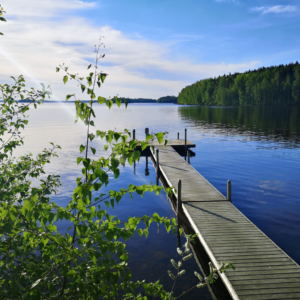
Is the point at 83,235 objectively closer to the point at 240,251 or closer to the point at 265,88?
the point at 240,251

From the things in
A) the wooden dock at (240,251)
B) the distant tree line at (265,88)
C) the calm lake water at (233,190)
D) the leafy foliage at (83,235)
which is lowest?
the calm lake water at (233,190)

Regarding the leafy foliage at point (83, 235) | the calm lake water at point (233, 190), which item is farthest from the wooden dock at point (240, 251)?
the leafy foliage at point (83, 235)

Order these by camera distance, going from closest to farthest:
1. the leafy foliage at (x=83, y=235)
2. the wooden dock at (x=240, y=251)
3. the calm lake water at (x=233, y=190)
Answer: the leafy foliage at (x=83, y=235) < the wooden dock at (x=240, y=251) < the calm lake water at (x=233, y=190)

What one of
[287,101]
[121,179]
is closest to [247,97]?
[287,101]

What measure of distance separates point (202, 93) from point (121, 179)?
17672 centimetres

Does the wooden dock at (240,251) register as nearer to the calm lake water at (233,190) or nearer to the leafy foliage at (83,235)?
the calm lake water at (233,190)

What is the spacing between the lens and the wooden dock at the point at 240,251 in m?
6.88

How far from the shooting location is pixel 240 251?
865 cm

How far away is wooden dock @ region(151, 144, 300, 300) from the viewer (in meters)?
6.88

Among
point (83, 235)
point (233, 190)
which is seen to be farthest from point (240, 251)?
point (233, 190)

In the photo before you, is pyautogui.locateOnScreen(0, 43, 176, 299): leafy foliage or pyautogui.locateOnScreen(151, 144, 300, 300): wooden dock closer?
pyautogui.locateOnScreen(0, 43, 176, 299): leafy foliage

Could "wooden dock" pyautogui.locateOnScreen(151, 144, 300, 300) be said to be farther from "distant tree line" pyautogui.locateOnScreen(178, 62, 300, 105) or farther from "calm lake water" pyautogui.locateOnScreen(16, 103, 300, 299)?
"distant tree line" pyautogui.locateOnScreen(178, 62, 300, 105)

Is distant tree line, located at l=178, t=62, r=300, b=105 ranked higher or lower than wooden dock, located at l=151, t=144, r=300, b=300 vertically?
higher

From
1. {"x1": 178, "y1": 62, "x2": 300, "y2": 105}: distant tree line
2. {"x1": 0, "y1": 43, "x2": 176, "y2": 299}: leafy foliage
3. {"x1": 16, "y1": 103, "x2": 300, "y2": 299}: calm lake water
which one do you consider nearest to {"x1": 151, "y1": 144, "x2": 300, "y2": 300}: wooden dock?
{"x1": 16, "y1": 103, "x2": 300, "y2": 299}: calm lake water
